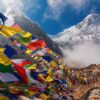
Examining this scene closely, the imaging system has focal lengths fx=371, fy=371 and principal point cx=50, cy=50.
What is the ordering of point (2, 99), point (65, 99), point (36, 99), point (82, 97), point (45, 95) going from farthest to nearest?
point (82, 97)
point (65, 99)
point (45, 95)
point (36, 99)
point (2, 99)

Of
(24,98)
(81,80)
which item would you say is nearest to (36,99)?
(24,98)

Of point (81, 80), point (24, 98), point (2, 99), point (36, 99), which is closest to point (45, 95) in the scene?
point (36, 99)

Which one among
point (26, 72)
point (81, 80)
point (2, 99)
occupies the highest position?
point (81, 80)

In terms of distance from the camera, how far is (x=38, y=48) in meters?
46.2

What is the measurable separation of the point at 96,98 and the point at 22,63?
3955cm

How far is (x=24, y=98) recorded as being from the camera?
37.4m

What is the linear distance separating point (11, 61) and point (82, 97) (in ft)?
152

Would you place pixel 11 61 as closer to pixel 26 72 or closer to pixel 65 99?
pixel 26 72

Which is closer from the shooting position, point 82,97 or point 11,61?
point 11,61

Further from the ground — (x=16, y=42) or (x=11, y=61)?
(x=16, y=42)

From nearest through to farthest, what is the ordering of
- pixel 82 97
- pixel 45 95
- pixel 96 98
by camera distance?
pixel 45 95
pixel 96 98
pixel 82 97

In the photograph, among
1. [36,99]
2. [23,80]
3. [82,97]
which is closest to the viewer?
[23,80]

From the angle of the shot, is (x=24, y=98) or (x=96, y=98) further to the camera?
(x=96, y=98)

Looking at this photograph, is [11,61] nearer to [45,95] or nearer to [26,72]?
[26,72]
